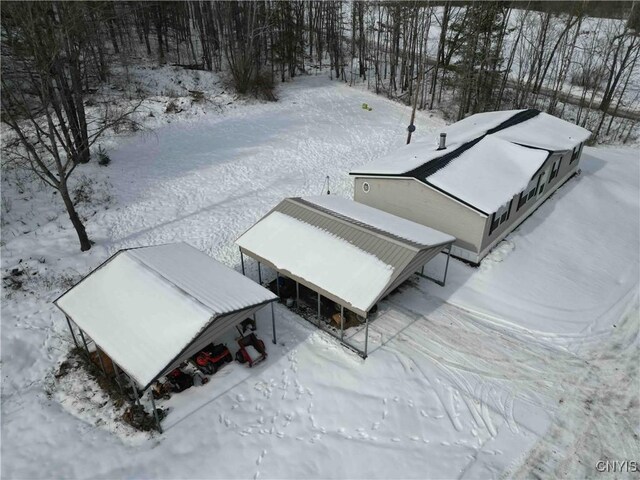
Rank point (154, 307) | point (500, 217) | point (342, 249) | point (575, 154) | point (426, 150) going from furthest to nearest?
point (575, 154) → point (426, 150) → point (500, 217) → point (342, 249) → point (154, 307)

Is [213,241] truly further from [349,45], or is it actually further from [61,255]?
[349,45]

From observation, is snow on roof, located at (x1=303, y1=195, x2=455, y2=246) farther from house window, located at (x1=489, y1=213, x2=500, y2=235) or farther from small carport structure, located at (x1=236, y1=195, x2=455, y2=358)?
house window, located at (x1=489, y1=213, x2=500, y2=235)

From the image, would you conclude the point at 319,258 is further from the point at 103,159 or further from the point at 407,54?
the point at 407,54

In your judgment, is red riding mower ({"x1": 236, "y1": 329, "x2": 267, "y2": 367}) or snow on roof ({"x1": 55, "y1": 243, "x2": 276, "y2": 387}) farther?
red riding mower ({"x1": 236, "y1": 329, "x2": 267, "y2": 367})

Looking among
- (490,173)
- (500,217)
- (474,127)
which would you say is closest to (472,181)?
(490,173)

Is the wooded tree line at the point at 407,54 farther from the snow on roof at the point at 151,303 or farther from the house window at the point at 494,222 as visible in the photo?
the snow on roof at the point at 151,303

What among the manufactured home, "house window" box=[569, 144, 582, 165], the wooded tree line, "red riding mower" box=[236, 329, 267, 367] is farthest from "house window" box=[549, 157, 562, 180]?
"red riding mower" box=[236, 329, 267, 367]
